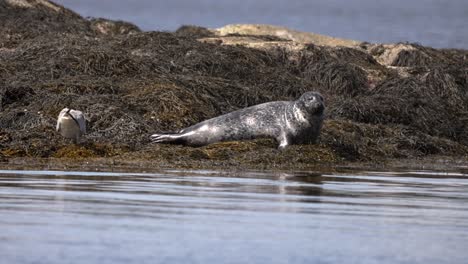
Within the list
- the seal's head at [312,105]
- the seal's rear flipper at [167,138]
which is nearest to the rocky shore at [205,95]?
the seal's rear flipper at [167,138]

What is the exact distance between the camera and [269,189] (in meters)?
9.30

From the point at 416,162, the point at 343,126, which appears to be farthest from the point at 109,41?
the point at 416,162

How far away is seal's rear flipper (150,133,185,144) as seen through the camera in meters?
13.7

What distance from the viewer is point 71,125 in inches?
499

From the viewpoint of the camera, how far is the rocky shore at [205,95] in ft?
41.9

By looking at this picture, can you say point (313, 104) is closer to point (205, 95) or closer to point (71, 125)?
point (205, 95)

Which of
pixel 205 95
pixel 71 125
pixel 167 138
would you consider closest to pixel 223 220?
pixel 71 125

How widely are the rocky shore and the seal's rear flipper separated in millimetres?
95

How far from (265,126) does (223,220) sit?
714 cm

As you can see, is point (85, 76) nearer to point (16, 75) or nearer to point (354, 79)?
point (16, 75)

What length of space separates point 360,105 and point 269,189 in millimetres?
8177

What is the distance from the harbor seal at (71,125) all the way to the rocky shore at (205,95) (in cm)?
→ 10

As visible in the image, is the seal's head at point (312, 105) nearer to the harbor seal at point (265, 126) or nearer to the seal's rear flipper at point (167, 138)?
the harbor seal at point (265, 126)

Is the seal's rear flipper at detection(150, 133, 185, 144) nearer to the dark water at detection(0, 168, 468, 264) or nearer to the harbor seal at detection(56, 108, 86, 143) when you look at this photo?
the harbor seal at detection(56, 108, 86, 143)
